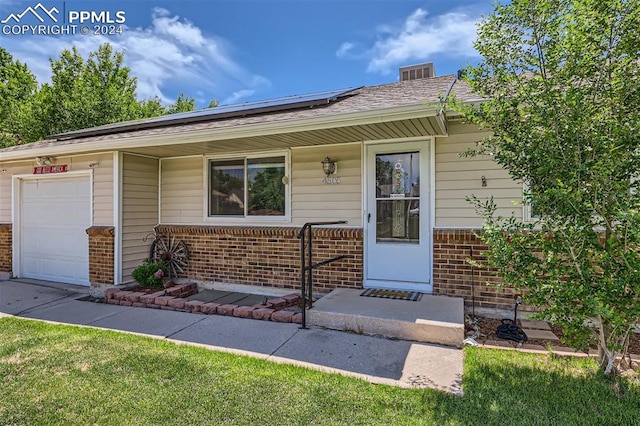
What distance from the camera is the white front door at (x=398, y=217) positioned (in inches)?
191

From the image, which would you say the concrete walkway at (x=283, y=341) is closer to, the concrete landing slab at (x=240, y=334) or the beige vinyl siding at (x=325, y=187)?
the concrete landing slab at (x=240, y=334)

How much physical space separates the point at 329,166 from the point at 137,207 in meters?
3.56

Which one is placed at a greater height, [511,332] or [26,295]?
[511,332]

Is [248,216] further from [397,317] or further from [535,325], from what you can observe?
[535,325]

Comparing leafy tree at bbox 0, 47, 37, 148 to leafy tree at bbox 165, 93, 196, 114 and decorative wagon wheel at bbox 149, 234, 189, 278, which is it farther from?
decorative wagon wheel at bbox 149, 234, 189, 278

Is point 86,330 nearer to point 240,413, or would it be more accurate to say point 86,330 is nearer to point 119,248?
point 119,248

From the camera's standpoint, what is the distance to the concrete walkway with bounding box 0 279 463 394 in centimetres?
299

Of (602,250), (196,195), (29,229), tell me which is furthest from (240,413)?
(29,229)

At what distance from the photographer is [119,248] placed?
19.5 feet

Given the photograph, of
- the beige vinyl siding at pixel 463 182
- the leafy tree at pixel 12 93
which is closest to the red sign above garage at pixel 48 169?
the beige vinyl siding at pixel 463 182

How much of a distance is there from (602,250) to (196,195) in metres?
5.72

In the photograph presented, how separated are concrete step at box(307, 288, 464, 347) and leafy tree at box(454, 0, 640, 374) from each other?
111 centimetres

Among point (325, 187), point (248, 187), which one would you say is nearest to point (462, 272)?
point (325, 187)

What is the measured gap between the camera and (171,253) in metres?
6.42
